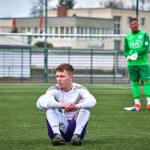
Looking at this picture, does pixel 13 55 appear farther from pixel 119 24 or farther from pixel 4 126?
pixel 119 24

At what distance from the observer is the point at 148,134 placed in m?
6.71

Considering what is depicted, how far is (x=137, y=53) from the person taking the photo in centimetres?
998

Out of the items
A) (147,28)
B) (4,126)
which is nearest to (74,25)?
(147,28)

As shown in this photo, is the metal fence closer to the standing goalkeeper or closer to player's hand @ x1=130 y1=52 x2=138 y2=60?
the standing goalkeeper

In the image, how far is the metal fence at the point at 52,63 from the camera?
24.9 m

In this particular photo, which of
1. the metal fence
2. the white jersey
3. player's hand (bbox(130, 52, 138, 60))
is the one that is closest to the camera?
the white jersey

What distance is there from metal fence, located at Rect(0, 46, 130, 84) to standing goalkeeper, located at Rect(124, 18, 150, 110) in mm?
14229

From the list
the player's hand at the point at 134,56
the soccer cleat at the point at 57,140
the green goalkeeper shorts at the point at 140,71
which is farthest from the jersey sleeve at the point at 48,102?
the green goalkeeper shorts at the point at 140,71

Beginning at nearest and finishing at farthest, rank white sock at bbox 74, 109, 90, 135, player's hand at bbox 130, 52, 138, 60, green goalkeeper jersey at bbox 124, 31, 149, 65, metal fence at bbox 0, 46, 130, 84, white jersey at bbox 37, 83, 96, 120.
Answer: white sock at bbox 74, 109, 90, 135
white jersey at bbox 37, 83, 96, 120
player's hand at bbox 130, 52, 138, 60
green goalkeeper jersey at bbox 124, 31, 149, 65
metal fence at bbox 0, 46, 130, 84

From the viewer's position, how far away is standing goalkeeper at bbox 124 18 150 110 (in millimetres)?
9977

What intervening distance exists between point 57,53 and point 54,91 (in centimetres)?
1951

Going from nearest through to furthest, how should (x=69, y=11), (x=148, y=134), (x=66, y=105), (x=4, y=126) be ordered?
(x=66, y=105) < (x=148, y=134) < (x=4, y=126) < (x=69, y=11)

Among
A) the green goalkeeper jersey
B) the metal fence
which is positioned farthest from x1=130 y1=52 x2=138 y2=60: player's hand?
the metal fence

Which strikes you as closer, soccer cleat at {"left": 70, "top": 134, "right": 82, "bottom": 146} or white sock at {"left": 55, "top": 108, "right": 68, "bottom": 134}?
soccer cleat at {"left": 70, "top": 134, "right": 82, "bottom": 146}
